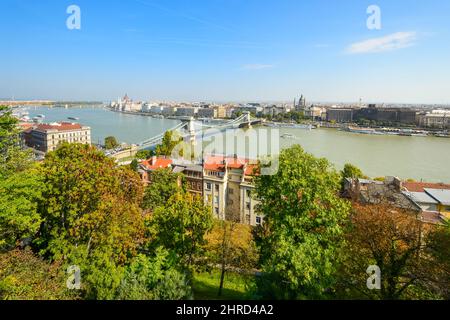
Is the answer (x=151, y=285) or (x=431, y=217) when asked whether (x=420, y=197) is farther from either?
(x=151, y=285)

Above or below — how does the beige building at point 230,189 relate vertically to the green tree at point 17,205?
below

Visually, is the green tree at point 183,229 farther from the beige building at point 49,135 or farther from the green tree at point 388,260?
the beige building at point 49,135

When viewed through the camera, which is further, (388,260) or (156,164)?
(156,164)

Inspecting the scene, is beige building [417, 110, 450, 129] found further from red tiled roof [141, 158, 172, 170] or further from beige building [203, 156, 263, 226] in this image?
red tiled roof [141, 158, 172, 170]

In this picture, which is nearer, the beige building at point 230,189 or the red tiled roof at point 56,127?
Answer: the beige building at point 230,189

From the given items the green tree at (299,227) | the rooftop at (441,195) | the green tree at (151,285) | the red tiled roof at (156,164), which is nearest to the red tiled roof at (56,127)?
the red tiled roof at (156,164)

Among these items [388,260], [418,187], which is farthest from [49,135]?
[388,260]
